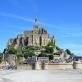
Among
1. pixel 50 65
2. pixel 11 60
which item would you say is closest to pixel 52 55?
pixel 11 60

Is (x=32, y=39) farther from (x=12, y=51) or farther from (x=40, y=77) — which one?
(x=40, y=77)

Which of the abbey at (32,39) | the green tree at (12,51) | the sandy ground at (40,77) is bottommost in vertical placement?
the sandy ground at (40,77)

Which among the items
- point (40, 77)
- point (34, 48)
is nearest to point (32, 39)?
point (34, 48)

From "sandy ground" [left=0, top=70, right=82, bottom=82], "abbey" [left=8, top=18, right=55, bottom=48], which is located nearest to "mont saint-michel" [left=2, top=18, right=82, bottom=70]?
"abbey" [left=8, top=18, right=55, bottom=48]

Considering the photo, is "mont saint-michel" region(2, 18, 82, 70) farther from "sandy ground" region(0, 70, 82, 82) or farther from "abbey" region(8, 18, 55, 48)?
"sandy ground" region(0, 70, 82, 82)

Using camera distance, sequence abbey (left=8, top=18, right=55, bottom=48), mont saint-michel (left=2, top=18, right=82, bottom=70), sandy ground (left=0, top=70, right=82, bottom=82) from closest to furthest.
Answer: sandy ground (left=0, top=70, right=82, bottom=82)
mont saint-michel (left=2, top=18, right=82, bottom=70)
abbey (left=8, top=18, right=55, bottom=48)

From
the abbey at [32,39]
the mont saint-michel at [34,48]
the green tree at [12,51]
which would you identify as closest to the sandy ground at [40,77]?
the mont saint-michel at [34,48]

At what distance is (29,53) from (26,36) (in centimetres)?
1773

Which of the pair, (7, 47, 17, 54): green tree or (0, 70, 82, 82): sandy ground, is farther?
(7, 47, 17, 54): green tree

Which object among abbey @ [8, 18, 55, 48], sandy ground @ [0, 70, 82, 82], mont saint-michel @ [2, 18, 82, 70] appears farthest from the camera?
abbey @ [8, 18, 55, 48]

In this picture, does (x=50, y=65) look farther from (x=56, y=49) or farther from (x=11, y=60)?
(x=56, y=49)

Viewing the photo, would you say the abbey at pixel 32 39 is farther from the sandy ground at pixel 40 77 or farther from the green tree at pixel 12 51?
the sandy ground at pixel 40 77

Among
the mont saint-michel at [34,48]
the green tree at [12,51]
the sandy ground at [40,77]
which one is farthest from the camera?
the green tree at [12,51]

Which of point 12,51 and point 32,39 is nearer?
point 12,51
